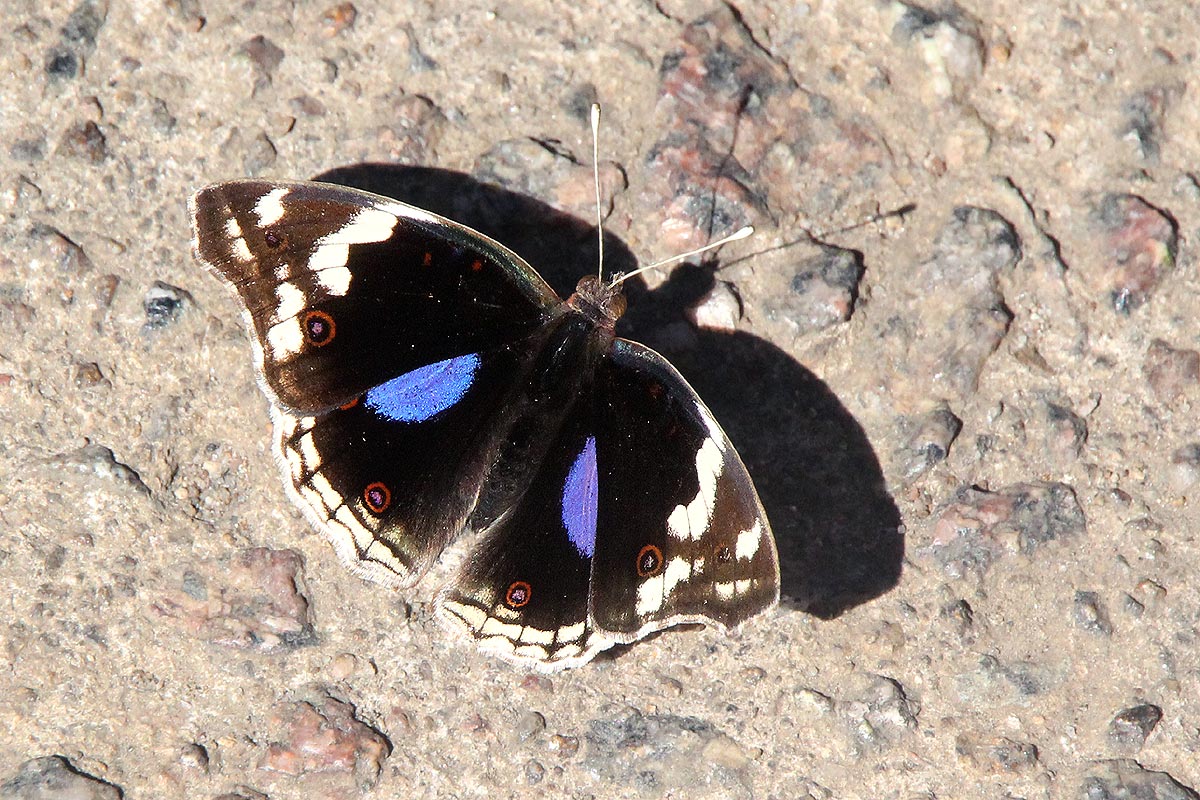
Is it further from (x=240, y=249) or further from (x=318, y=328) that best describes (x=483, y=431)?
(x=240, y=249)

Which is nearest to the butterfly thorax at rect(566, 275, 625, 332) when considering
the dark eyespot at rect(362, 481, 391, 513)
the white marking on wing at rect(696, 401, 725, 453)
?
the white marking on wing at rect(696, 401, 725, 453)

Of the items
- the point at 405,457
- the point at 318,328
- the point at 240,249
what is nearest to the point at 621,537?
the point at 405,457

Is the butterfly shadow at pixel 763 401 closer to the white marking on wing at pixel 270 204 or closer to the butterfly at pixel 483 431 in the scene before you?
the butterfly at pixel 483 431

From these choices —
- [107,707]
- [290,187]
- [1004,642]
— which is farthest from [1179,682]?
[107,707]

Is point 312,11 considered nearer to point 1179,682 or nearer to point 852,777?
point 852,777

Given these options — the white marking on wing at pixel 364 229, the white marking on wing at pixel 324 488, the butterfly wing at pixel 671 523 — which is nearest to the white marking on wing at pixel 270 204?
the white marking on wing at pixel 364 229

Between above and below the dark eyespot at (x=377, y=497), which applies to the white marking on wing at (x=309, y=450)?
above

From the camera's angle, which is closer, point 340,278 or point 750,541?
point 750,541
